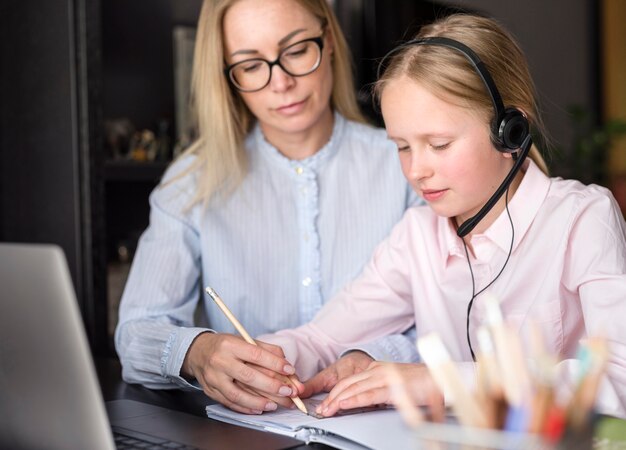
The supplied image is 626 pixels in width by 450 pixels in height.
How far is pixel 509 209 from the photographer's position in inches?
54.8

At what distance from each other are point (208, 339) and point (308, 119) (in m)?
0.53

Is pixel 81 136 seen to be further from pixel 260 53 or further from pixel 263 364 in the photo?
pixel 263 364

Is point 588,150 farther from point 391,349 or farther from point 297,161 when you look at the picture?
point 391,349

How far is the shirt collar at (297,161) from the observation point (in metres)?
1.81

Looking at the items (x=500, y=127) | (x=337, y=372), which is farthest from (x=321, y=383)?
(x=500, y=127)

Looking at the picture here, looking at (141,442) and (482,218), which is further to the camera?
(482,218)

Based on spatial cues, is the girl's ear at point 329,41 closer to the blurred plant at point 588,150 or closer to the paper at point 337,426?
the paper at point 337,426

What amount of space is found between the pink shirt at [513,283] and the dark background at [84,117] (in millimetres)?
492

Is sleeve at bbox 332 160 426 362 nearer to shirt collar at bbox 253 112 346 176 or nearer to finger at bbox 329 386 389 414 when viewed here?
finger at bbox 329 386 389 414

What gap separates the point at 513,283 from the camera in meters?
1.37

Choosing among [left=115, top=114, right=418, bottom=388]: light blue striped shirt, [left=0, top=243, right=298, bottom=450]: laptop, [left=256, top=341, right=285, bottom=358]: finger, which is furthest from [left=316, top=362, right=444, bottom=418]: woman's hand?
[left=115, top=114, right=418, bottom=388]: light blue striped shirt

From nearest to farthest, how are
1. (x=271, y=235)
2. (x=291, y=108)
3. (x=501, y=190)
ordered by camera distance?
1. (x=501, y=190)
2. (x=291, y=108)
3. (x=271, y=235)

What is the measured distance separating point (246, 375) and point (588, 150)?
137 inches

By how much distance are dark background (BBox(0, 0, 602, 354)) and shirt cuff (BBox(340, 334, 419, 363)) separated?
655 mm
